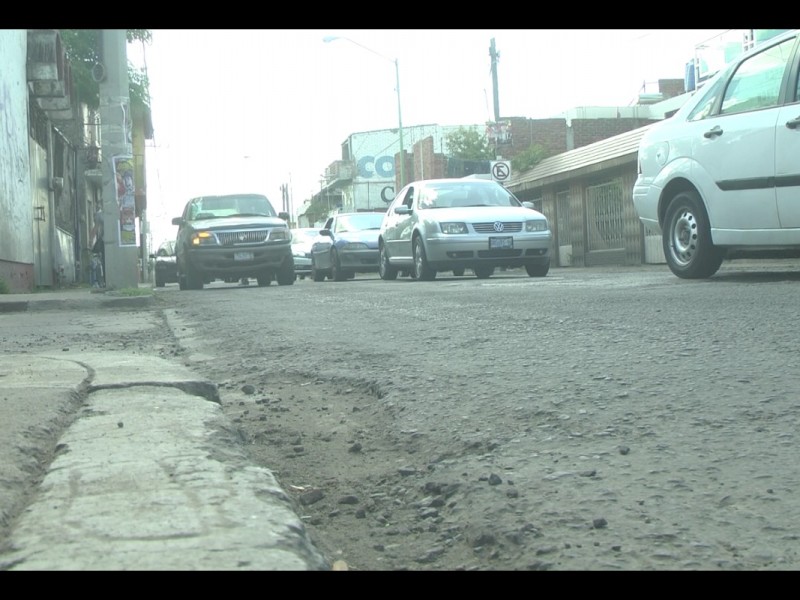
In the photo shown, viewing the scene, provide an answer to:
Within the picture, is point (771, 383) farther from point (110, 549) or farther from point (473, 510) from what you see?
point (110, 549)

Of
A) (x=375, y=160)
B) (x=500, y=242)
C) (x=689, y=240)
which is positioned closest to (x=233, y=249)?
(x=500, y=242)

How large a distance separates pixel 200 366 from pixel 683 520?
12.5 feet

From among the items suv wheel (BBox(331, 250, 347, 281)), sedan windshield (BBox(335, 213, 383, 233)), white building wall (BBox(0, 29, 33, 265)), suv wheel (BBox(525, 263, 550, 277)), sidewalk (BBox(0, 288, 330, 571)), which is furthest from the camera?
→ sedan windshield (BBox(335, 213, 383, 233))

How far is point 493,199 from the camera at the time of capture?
15.7 m

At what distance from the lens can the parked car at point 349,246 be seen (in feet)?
66.6

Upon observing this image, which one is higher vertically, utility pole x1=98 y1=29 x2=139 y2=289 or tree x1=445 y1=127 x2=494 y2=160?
tree x1=445 y1=127 x2=494 y2=160

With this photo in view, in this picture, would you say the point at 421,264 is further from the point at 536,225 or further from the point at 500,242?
the point at 536,225

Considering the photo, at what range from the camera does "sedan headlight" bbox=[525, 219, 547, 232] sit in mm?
14648

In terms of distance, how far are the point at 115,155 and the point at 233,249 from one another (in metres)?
3.93

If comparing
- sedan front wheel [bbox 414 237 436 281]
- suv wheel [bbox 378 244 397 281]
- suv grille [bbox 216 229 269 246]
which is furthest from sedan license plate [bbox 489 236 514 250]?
suv grille [bbox 216 229 269 246]

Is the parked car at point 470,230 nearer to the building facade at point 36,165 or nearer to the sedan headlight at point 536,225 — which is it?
the sedan headlight at point 536,225

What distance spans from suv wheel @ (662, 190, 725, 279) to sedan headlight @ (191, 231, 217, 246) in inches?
356

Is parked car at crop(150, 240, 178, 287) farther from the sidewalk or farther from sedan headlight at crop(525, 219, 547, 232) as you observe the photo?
the sidewalk

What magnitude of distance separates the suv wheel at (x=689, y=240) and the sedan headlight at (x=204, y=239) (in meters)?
9.03
